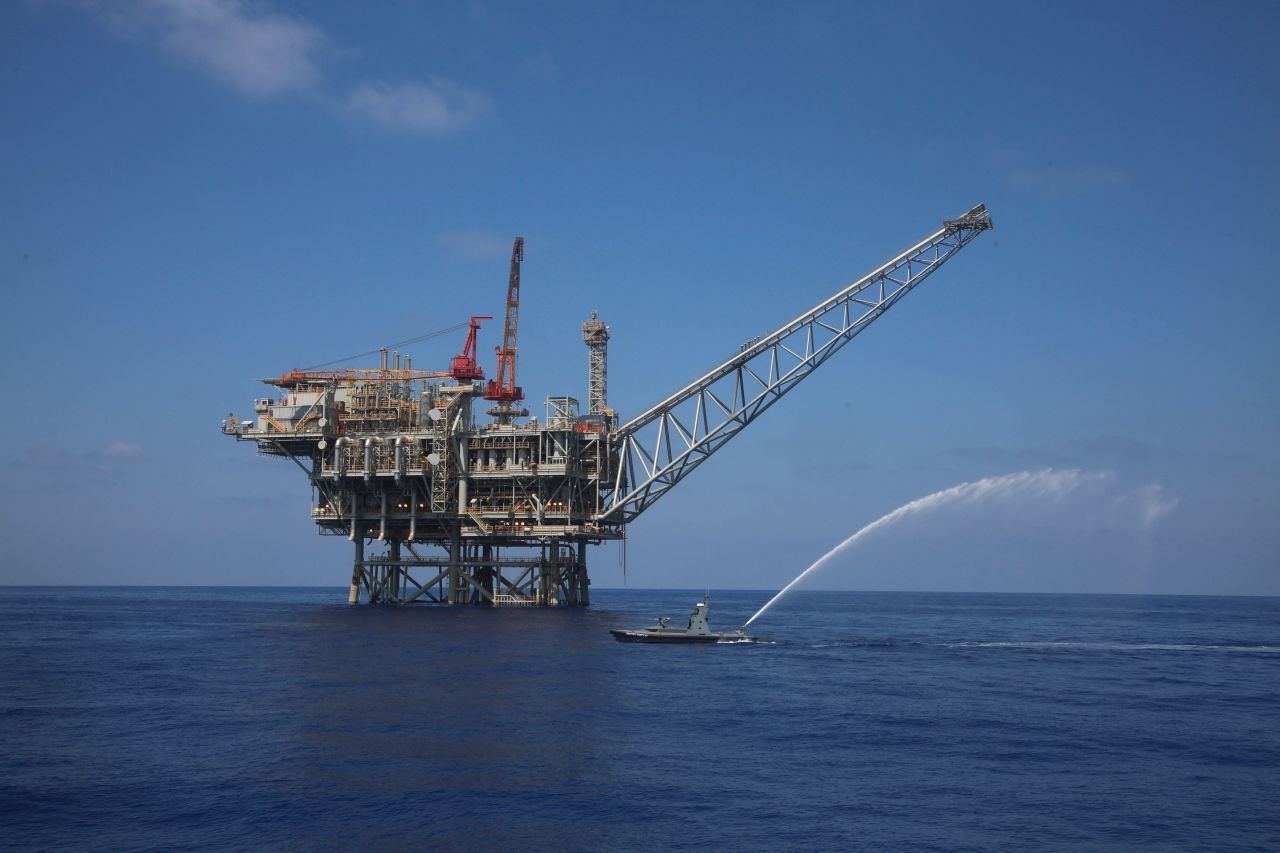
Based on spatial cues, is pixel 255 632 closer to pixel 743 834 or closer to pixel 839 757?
pixel 839 757

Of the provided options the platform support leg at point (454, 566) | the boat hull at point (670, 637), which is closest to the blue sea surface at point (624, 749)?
the boat hull at point (670, 637)

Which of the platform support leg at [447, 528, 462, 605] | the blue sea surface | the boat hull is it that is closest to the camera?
the blue sea surface

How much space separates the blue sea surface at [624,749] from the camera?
95.7 feet

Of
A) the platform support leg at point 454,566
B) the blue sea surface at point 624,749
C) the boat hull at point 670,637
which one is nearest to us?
the blue sea surface at point 624,749

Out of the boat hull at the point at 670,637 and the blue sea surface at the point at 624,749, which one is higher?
the boat hull at the point at 670,637

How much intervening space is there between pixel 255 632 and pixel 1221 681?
216 ft

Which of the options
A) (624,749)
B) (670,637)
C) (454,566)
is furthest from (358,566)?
(624,749)

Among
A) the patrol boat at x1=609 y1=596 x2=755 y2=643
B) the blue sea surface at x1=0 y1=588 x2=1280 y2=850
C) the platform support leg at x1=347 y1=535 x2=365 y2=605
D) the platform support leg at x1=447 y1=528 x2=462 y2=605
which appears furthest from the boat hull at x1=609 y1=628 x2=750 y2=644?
the platform support leg at x1=347 y1=535 x2=365 y2=605

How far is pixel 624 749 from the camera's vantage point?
38.8 metres

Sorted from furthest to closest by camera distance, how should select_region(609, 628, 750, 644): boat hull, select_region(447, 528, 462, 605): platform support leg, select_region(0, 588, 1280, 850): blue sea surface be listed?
select_region(447, 528, 462, 605): platform support leg → select_region(609, 628, 750, 644): boat hull → select_region(0, 588, 1280, 850): blue sea surface

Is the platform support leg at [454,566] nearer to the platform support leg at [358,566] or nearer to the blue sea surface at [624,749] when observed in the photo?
the platform support leg at [358,566]

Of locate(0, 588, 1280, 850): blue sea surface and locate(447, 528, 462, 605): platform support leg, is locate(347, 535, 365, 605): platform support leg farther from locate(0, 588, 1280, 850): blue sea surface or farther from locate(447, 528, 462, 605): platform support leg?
locate(0, 588, 1280, 850): blue sea surface

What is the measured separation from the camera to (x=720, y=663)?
63.6 metres

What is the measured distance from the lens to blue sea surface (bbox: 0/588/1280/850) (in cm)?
2917
